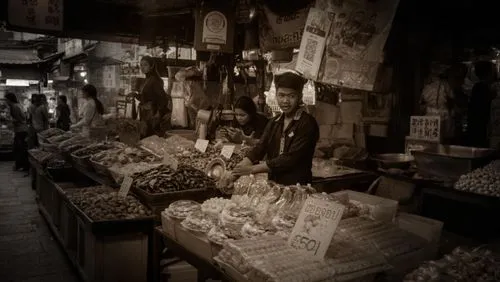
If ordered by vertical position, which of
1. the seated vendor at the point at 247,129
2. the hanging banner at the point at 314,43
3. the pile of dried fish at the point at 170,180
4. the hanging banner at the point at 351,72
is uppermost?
the hanging banner at the point at 314,43

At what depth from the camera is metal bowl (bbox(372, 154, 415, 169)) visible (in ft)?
20.7

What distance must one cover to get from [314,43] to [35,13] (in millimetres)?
5637

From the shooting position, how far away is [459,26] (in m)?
6.69

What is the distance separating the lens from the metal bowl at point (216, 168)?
234 inches

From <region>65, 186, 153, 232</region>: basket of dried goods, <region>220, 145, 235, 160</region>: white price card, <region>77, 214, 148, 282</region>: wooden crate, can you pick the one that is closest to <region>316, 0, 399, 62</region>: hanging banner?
<region>220, 145, 235, 160</region>: white price card

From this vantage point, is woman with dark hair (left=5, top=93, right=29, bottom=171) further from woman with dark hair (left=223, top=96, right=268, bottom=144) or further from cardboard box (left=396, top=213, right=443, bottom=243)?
cardboard box (left=396, top=213, right=443, bottom=243)

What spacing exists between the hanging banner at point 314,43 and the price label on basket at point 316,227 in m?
2.14

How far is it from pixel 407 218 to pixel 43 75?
22786 millimetres

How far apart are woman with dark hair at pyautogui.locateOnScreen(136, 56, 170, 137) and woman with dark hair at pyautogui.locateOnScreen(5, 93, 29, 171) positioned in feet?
32.3

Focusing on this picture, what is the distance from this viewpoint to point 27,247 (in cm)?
796

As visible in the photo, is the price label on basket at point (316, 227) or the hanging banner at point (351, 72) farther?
the hanging banner at point (351, 72)

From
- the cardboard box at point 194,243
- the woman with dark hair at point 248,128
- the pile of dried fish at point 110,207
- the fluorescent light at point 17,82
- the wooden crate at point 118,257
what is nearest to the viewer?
the cardboard box at point 194,243

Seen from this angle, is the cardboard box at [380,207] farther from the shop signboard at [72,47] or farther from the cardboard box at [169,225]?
the shop signboard at [72,47]

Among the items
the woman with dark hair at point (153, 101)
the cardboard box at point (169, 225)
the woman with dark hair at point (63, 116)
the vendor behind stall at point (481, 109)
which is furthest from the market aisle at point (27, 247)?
the vendor behind stall at point (481, 109)
